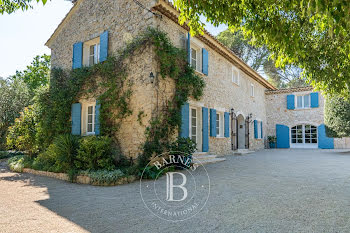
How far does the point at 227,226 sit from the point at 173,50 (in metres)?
5.51

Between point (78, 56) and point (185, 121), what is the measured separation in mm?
4777

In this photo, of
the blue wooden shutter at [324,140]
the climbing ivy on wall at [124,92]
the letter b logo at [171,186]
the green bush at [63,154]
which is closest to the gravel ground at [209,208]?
the letter b logo at [171,186]

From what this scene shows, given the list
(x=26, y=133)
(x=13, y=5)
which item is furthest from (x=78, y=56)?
(x=13, y=5)

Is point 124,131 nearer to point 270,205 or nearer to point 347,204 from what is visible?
point 270,205

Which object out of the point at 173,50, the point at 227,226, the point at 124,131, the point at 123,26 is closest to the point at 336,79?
the point at 227,226

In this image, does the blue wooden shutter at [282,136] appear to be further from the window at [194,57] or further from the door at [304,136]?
the window at [194,57]

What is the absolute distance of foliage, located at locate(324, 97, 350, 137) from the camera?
1179 cm

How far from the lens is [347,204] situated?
3.55m

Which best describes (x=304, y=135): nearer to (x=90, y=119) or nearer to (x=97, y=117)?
(x=90, y=119)

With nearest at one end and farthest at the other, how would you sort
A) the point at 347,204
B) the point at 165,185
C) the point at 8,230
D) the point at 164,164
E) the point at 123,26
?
the point at 8,230, the point at 347,204, the point at 165,185, the point at 164,164, the point at 123,26

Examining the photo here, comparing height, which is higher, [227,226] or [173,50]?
[173,50]

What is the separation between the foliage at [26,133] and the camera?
8.64 metres

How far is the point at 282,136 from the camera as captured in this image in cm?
1672

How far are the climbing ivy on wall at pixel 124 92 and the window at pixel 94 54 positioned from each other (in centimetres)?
69
